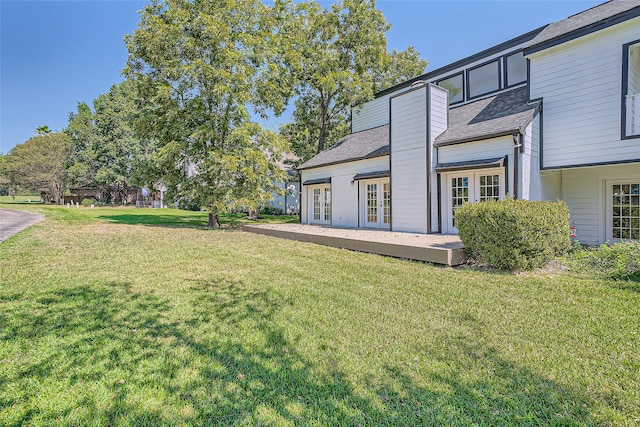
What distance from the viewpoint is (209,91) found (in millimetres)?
14609

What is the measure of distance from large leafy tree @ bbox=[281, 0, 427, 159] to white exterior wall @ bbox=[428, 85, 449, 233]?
881 cm

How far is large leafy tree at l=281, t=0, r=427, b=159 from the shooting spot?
19.8 metres

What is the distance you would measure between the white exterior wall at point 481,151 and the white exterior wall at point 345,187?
8.90ft

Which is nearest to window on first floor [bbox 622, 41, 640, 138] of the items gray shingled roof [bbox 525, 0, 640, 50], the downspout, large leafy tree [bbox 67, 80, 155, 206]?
gray shingled roof [bbox 525, 0, 640, 50]

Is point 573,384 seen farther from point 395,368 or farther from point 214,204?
point 214,204

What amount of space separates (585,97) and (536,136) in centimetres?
144

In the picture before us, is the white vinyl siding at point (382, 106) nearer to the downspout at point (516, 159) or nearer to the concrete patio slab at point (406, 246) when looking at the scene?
the downspout at point (516, 159)

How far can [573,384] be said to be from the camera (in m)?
2.55

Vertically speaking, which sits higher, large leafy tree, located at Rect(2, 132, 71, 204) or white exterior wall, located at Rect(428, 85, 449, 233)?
large leafy tree, located at Rect(2, 132, 71, 204)

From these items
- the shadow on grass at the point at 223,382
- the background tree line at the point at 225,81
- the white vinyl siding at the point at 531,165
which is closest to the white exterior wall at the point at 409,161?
the white vinyl siding at the point at 531,165

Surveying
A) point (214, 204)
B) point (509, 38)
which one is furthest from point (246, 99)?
point (509, 38)

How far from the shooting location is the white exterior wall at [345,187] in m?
13.0

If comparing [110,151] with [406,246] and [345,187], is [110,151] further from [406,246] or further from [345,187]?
[406,246]

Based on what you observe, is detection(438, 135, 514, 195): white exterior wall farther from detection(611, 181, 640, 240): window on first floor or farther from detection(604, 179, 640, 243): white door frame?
detection(611, 181, 640, 240): window on first floor
